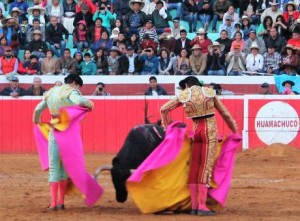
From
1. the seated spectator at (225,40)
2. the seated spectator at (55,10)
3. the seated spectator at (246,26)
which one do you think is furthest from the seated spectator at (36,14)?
the seated spectator at (246,26)

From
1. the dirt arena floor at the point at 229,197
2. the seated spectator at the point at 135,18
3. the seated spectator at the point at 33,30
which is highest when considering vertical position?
the seated spectator at the point at 135,18

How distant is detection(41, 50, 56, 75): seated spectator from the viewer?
18453 millimetres

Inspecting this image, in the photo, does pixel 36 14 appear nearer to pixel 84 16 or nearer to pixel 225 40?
pixel 84 16

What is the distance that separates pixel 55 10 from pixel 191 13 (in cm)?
279

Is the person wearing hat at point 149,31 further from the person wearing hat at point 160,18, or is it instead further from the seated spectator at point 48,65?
the seated spectator at point 48,65

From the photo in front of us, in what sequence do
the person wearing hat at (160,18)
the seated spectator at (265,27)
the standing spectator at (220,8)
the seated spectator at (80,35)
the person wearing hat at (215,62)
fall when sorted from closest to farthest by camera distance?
1. the person wearing hat at (215,62)
2. the seated spectator at (265,27)
3. the seated spectator at (80,35)
4. the person wearing hat at (160,18)
5. the standing spectator at (220,8)

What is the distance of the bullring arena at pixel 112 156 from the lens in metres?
10.1

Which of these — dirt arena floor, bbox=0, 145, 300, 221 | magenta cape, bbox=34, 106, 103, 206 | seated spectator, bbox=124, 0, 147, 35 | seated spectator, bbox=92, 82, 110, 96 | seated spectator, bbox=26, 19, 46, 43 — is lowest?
dirt arena floor, bbox=0, 145, 300, 221

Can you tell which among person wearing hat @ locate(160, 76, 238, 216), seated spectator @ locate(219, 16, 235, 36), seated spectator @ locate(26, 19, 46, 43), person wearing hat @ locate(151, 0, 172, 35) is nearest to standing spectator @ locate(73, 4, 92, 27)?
seated spectator @ locate(26, 19, 46, 43)

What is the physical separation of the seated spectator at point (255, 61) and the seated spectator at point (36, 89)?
3868mm

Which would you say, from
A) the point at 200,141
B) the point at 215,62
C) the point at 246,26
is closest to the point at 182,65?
the point at 215,62

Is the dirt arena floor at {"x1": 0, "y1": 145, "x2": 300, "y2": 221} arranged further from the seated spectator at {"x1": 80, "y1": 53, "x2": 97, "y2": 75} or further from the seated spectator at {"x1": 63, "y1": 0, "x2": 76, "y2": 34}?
the seated spectator at {"x1": 63, "y1": 0, "x2": 76, "y2": 34}

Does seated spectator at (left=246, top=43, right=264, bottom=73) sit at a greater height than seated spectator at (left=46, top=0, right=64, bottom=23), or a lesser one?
lesser

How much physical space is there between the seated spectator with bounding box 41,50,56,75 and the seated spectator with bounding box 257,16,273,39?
4.17m
